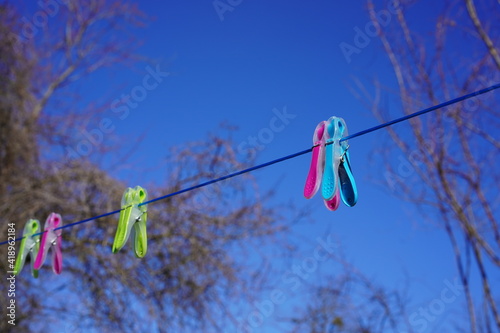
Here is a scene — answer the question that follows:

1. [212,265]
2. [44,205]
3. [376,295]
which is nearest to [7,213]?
[44,205]

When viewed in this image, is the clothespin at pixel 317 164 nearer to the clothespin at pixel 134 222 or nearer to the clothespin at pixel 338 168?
the clothespin at pixel 338 168

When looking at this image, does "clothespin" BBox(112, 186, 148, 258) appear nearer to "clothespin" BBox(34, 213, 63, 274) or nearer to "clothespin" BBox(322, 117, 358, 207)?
"clothespin" BBox(34, 213, 63, 274)

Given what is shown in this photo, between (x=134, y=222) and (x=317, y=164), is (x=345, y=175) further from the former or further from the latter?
(x=134, y=222)

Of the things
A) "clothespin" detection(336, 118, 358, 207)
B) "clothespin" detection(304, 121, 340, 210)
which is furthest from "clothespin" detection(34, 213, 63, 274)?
"clothespin" detection(336, 118, 358, 207)

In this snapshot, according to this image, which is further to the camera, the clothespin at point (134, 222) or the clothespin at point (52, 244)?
the clothespin at point (52, 244)

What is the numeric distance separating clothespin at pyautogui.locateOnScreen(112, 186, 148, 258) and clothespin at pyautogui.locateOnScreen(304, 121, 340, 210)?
Result: 0.79 meters

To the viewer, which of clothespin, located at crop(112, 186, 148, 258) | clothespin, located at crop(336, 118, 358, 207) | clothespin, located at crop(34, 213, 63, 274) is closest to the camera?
clothespin, located at crop(336, 118, 358, 207)

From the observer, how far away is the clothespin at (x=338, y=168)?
1620mm

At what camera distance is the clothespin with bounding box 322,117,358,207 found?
1.62 meters

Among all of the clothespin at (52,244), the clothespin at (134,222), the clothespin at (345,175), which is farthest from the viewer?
the clothespin at (52,244)

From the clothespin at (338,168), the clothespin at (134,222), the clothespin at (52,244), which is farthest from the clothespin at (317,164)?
the clothespin at (52,244)

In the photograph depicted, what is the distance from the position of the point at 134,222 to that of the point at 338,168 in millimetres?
977

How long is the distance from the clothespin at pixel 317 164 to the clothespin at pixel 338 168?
0.02 m

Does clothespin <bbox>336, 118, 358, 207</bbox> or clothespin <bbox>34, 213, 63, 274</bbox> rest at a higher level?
clothespin <bbox>34, 213, 63, 274</bbox>
